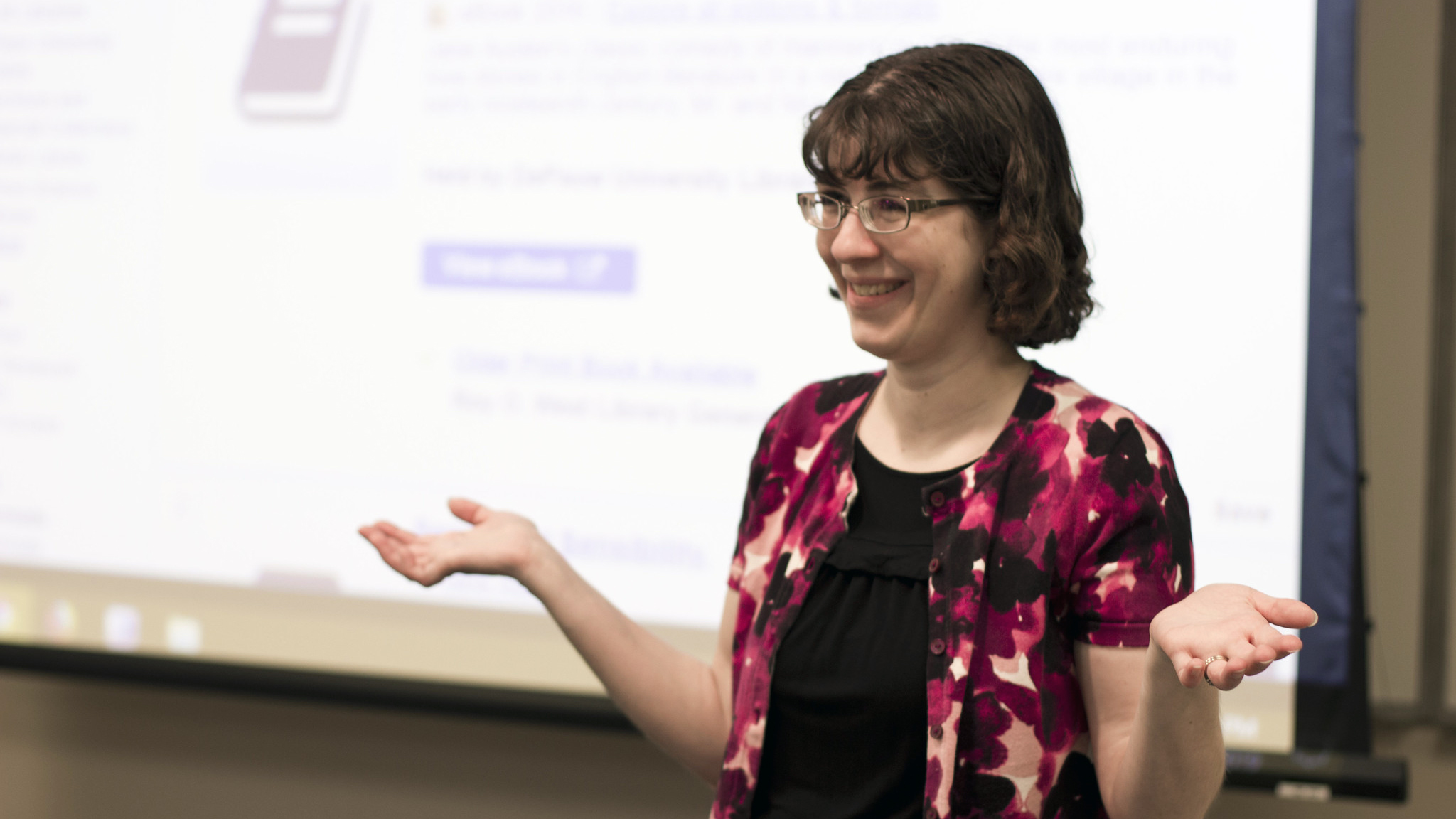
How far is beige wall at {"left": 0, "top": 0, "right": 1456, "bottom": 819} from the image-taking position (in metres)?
1.77

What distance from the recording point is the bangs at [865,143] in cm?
87

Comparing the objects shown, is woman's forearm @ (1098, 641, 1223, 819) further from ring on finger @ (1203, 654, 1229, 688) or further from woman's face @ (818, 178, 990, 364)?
woman's face @ (818, 178, 990, 364)

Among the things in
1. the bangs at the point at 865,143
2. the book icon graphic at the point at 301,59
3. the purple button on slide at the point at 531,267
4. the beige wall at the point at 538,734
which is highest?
the book icon graphic at the point at 301,59

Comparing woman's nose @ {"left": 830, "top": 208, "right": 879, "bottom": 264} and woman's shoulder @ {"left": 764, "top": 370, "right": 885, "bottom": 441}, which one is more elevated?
woman's nose @ {"left": 830, "top": 208, "right": 879, "bottom": 264}

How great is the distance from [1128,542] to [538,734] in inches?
66.3

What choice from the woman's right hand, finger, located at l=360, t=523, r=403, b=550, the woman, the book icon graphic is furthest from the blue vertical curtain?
the book icon graphic

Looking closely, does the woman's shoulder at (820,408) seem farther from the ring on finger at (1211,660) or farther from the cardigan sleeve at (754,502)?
the ring on finger at (1211,660)

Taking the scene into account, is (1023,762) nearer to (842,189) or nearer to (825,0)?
(842,189)

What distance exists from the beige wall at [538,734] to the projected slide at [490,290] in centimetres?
22

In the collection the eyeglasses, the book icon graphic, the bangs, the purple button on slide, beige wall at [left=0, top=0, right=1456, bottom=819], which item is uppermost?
the book icon graphic

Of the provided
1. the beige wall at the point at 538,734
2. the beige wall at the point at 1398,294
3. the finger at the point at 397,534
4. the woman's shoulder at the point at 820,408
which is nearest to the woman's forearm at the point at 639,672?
the finger at the point at 397,534

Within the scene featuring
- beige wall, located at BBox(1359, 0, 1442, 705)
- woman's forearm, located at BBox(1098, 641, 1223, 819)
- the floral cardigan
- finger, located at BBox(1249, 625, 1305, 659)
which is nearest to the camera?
finger, located at BBox(1249, 625, 1305, 659)

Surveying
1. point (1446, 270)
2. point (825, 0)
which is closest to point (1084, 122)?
point (825, 0)

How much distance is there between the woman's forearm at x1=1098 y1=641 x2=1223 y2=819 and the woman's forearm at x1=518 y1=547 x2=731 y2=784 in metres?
0.39
